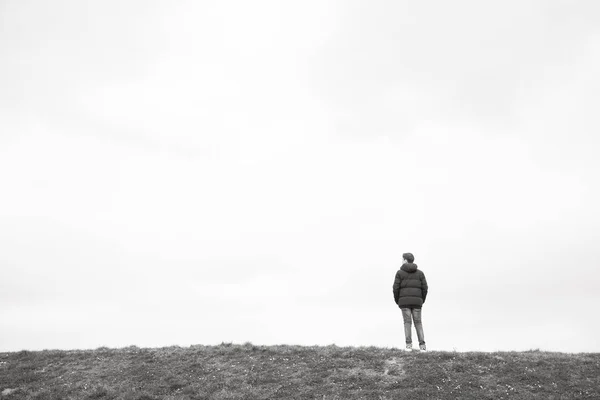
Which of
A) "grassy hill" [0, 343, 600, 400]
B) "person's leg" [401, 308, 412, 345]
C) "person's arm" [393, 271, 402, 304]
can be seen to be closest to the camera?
"grassy hill" [0, 343, 600, 400]

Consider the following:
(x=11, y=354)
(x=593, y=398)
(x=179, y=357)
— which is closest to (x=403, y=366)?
(x=593, y=398)

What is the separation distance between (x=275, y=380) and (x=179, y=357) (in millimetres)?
5526

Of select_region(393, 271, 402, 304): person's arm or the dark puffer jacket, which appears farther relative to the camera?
select_region(393, 271, 402, 304): person's arm

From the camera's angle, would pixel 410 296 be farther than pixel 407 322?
No

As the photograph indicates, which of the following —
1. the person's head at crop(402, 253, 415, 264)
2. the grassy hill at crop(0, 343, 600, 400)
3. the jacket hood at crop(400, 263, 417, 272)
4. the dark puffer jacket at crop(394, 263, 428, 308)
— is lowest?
the grassy hill at crop(0, 343, 600, 400)

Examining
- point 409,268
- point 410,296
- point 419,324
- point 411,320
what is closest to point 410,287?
point 410,296

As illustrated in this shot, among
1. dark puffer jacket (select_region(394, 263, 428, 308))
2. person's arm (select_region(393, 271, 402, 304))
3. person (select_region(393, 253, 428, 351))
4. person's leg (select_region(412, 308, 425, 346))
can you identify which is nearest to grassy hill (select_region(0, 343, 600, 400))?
person's leg (select_region(412, 308, 425, 346))

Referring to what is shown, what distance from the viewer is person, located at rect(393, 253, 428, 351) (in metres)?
20.3

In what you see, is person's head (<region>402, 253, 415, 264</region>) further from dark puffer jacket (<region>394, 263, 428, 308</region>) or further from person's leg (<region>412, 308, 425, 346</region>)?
person's leg (<region>412, 308, 425, 346</region>)

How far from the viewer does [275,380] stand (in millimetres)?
17734

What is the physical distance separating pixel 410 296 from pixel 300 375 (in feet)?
18.5

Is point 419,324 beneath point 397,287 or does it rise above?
beneath

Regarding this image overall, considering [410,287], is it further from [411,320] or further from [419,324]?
[419,324]

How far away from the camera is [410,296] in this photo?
66.5 feet
